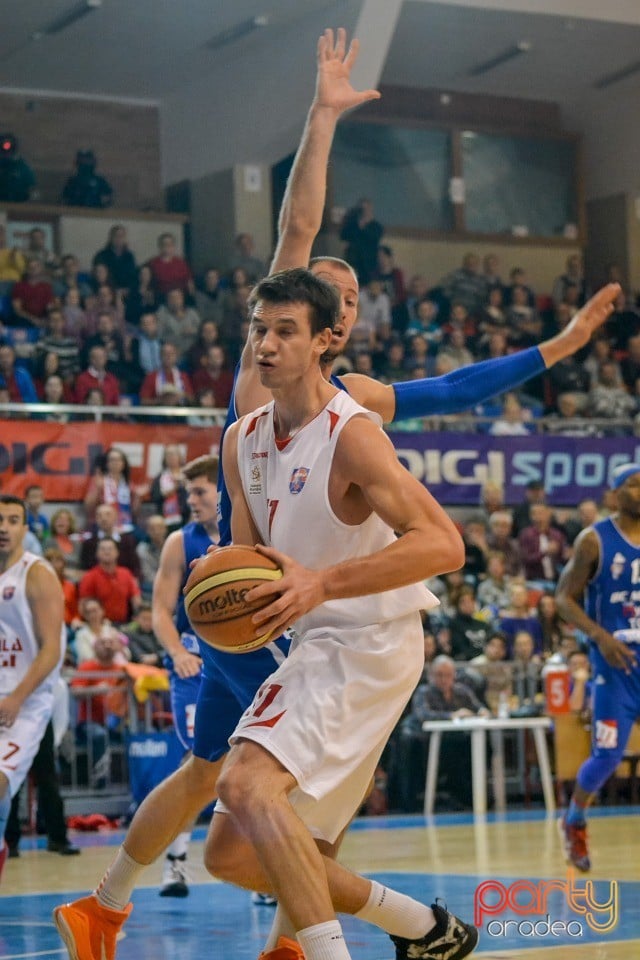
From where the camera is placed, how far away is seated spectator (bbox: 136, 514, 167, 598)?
15.3m

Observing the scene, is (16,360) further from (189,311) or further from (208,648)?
(208,648)

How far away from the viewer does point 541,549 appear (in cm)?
1756

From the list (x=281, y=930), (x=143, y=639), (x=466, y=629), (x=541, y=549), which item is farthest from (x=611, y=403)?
(x=281, y=930)

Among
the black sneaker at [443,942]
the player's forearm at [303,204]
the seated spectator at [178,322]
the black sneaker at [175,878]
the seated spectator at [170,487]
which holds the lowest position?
the black sneaker at [175,878]

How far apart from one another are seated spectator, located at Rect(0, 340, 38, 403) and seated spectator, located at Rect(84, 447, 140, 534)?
1.37m

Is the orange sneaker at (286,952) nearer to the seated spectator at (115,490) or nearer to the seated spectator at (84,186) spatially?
the seated spectator at (115,490)

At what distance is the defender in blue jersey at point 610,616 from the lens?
941 centimetres

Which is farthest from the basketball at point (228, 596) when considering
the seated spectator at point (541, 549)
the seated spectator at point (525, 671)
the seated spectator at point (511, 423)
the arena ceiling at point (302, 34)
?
the arena ceiling at point (302, 34)

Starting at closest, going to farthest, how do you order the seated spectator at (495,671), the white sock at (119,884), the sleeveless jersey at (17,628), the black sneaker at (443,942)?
the black sneaker at (443,942) < the white sock at (119,884) < the sleeveless jersey at (17,628) < the seated spectator at (495,671)

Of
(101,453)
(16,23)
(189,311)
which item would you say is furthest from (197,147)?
(101,453)

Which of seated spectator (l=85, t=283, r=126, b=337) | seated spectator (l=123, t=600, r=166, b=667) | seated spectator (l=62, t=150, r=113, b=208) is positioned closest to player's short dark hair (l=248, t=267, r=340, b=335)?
seated spectator (l=123, t=600, r=166, b=667)

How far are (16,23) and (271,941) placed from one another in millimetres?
18717

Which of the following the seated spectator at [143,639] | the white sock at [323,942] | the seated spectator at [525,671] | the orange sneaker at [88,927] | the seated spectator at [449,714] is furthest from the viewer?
the seated spectator at [525,671]

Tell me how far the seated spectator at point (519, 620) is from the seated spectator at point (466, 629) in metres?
0.32
